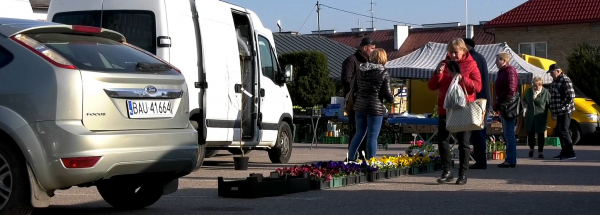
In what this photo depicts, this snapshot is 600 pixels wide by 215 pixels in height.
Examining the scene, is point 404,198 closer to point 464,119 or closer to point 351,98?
point 464,119

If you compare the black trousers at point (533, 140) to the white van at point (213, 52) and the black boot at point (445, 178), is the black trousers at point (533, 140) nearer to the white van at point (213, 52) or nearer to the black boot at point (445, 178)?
the white van at point (213, 52)

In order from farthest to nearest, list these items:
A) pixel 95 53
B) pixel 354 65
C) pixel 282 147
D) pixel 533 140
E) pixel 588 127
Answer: pixel 588 127
pixel 533 140
pixel 282 147
pixel 354 65
pixel 95 53

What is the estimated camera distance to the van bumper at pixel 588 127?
26547 mm

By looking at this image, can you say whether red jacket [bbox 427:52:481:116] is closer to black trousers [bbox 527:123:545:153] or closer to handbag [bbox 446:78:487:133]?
handbag [bbox 446:78:487:133]

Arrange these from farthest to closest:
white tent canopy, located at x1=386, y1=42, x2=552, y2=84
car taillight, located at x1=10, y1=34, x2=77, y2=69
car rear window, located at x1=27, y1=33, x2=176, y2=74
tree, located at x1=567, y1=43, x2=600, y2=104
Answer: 1. tree, located at x1=567, y1=43, x2=600, y2=104
2. white tent canopy, located at x1=386, y1=42, x2=552, y2=84
3. car rear window, located at x1=27, y1=33, x2=176, y2=74
4. car taillight, located at x1=10, y1=34, x2=77, y2=69

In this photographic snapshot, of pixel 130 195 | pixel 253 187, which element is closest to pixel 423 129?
pixel 253 187

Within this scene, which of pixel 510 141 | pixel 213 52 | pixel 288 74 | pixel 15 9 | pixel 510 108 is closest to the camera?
pixel 213 52

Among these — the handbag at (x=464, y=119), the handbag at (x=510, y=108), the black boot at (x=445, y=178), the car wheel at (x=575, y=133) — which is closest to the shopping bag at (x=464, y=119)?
the handbag at (x=464, y=119)

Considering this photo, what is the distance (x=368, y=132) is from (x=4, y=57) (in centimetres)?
637

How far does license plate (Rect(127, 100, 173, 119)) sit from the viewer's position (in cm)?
813

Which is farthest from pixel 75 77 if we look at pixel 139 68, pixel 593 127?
pixel 593 127

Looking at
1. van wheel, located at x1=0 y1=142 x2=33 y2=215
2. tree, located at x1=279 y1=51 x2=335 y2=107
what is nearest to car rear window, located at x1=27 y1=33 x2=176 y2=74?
van wheel, located at x1=0 y1=142 x2=33 y2=215

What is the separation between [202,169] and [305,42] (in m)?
38.3

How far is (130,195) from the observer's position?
9.14 metres
